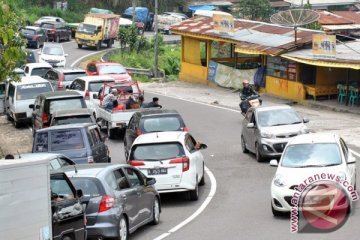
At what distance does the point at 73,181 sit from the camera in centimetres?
1652

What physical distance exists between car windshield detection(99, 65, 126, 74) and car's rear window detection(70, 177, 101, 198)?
85.1 ft

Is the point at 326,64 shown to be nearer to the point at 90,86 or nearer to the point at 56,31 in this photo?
the point at 90,86

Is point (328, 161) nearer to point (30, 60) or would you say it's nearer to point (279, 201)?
point (279, 201)

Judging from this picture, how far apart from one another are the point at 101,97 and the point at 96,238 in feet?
59.5

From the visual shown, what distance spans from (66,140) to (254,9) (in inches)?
2509

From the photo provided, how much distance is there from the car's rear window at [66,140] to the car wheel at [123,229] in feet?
22.4

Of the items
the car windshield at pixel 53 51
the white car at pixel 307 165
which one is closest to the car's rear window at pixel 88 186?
the white car at pixel 307 165

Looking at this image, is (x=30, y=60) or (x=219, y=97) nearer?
(x=219, y=97)

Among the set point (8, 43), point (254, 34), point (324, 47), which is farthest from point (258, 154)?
point (254, 34)

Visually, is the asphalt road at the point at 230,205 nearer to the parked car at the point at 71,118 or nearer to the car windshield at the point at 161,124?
the car windshield at the point at 161,124

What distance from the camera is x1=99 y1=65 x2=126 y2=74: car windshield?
42.4 m

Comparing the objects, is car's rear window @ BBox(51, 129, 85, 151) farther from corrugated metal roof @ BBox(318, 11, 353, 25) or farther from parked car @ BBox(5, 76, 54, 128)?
corrugated metal roof @ BBox(318, 11, 353, 25)

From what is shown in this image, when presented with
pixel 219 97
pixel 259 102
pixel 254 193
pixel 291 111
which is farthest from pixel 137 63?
pixel 254 193

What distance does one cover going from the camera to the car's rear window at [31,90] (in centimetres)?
3703
